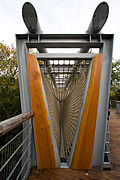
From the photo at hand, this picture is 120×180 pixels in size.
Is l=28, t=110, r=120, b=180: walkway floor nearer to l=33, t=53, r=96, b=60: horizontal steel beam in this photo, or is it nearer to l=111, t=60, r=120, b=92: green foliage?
l=33, t=53, r=96, b=60: horizontal steel beam

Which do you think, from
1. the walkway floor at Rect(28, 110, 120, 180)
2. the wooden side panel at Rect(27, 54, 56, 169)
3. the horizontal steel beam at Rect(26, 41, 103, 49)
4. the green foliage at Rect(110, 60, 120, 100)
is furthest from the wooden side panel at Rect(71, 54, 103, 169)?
the green foliage at Rect(110, 60, 120, 100)

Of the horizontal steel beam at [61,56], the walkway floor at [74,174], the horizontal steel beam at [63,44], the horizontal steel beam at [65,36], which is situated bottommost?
the walkway floor at [74,174]

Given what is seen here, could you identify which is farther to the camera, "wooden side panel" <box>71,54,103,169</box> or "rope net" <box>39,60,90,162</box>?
"rope net" <box>39,60,90,162</box>

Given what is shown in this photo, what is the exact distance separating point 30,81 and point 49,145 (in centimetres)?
98

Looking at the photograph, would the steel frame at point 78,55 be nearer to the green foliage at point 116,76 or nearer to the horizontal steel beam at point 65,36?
the horizontal steel beam at point 65,36

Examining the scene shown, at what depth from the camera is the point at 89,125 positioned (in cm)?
124

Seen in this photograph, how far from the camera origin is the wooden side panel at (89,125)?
120 centimetres

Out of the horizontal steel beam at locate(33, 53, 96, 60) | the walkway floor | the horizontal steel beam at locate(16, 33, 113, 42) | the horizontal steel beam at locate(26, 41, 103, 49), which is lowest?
the walkway floor

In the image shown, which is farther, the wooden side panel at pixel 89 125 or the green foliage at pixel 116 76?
the green foliage at pixel 116 76

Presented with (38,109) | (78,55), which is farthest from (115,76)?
(38,109)

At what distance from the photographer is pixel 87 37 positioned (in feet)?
3.99

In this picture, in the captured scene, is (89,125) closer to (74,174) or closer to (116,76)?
(74,174)

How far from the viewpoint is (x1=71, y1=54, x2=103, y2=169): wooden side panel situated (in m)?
1.20

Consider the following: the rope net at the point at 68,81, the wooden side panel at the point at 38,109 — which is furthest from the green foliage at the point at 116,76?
the wooden side panel at the point at 38,109
